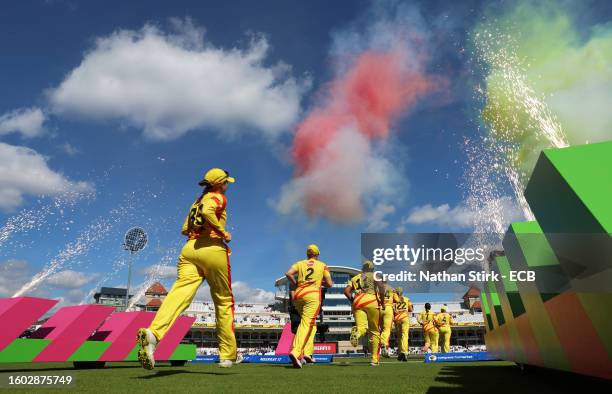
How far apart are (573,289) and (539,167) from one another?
2.47ft

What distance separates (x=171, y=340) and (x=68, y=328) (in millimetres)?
3429

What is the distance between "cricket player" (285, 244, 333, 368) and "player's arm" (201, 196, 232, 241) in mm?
2603

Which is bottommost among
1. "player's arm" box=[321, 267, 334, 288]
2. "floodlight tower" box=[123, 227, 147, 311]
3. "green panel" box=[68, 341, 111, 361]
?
"green panel" box=[68, 341, 111, 361]

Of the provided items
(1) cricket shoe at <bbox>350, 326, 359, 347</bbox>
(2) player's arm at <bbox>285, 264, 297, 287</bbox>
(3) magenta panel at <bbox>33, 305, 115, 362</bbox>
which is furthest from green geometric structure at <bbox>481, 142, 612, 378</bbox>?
(3) magenta panel at <bbox>33, 305, 115, 362</bbox>

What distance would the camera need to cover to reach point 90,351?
9.42m

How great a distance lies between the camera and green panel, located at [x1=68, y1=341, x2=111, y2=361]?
29.6 feet

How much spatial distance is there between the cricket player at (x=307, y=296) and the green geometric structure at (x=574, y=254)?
4.31 m

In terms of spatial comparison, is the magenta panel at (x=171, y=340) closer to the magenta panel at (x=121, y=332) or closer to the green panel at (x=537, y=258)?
the magenta panel at (x=121, y=332)

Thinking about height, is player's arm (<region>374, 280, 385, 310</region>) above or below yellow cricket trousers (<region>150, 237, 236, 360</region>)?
above

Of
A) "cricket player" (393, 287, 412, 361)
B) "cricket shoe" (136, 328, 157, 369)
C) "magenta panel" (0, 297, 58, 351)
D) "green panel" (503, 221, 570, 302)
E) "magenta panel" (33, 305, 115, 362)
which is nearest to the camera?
"green panel" (503, 221, 570, 302)

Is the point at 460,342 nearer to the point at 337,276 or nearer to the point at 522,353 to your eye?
the point at 337,276

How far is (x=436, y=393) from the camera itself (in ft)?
10.6

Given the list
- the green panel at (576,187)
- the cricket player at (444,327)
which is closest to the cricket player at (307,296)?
the green panel at (576,187)

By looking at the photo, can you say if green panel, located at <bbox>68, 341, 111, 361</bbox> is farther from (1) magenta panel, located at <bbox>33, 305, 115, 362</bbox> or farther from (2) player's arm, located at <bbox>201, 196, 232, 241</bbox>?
(2) player's arm, located at <bbox>201, 196, 232, 241</bbox>
